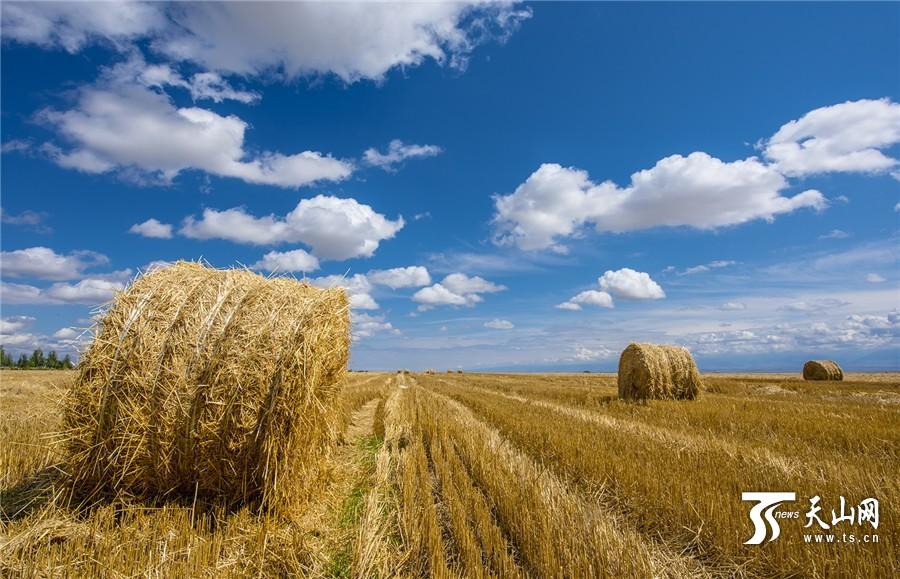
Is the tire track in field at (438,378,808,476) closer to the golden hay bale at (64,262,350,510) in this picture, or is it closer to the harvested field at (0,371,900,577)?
the harvested field at (0,371,900,577)

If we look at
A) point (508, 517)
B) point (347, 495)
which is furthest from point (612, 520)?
point (347, 495)

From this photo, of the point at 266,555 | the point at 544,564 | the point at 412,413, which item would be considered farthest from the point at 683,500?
the point at 412,413

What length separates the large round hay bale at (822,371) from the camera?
2623 centimetres

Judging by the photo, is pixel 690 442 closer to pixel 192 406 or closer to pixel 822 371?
pixel 192 406

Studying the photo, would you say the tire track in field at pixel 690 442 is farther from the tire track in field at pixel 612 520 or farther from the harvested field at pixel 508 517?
the tire track in field at pixel 612 520

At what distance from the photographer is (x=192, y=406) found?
4391 millimetres

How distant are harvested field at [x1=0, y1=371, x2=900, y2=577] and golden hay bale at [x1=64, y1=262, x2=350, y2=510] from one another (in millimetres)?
245

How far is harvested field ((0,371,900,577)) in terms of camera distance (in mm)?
3248

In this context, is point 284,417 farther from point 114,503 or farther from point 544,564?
point 544,564

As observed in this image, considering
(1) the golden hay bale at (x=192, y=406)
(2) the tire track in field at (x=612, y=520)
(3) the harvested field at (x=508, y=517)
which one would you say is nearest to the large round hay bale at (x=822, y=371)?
(3) the harvested field at (x=508, y=517)

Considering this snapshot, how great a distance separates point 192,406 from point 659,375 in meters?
13.2

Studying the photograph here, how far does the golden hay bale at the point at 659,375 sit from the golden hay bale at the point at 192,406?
39.5ft

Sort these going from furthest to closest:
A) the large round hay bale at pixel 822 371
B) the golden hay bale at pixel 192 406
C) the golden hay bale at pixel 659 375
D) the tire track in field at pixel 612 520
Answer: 1. the large round hay bale at pixel 822 371
2. the golden hay bale at pixel 659 375
3. the golden hay bale at pixel 192 406
4. the tire track in field at pixel 612 520

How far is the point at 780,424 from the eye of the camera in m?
8.10
